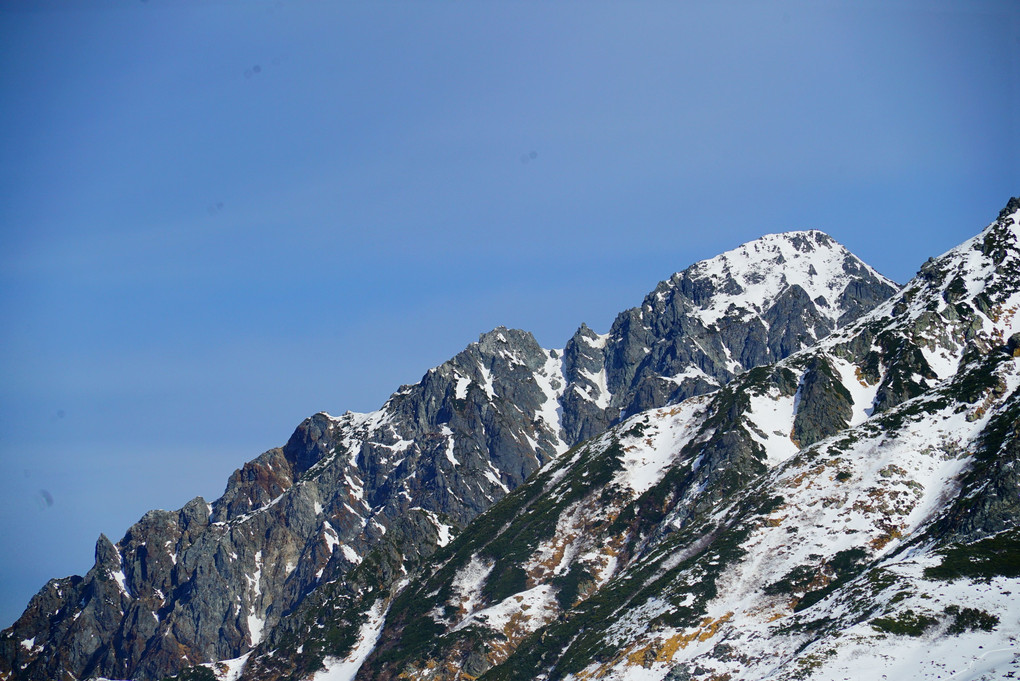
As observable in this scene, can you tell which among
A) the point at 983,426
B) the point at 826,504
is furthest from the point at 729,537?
the point at 983,426

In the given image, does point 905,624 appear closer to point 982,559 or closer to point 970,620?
point 970,620

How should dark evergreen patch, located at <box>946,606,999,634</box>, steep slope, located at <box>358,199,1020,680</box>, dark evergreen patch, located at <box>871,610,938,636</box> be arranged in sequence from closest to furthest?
dark evergreen patch, located at <box>946,606,999,634</box> → dark evergreen patch, located at <box>871,610,938,636</box> → steep slope, located at <box>358,199,1020,680</box>

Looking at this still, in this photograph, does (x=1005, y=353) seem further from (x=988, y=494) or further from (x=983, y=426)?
(x=988, y=494)

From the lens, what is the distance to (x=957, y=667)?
94.7 metres

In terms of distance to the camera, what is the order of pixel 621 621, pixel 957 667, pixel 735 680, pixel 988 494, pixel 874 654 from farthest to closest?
1. pixel 621 621
2. pixel 988 494
3. pixel 735 680
4. pixel 874 654
5. pixel 957 667

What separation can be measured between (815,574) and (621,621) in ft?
99.5

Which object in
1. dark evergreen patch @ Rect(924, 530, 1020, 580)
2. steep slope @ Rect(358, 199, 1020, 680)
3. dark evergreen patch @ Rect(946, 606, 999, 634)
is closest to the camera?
dark evergreen patch @ Rect(946, 606, 999, 634)

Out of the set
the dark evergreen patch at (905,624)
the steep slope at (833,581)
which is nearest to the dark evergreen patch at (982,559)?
the steep slope at (833,581)

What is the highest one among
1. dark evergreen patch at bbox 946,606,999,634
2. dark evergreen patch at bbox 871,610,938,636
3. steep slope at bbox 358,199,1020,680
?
steep slope at bbox 358,199,1020,680

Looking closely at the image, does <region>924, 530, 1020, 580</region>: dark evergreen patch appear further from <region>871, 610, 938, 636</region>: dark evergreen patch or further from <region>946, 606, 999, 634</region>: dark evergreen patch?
<region>871, 610, 938, 636</region>: dark evergreen patch

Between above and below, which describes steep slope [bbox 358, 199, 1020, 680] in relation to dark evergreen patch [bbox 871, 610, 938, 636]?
above

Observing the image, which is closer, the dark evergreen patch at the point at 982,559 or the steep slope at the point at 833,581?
the steep slope at the point at 833,581

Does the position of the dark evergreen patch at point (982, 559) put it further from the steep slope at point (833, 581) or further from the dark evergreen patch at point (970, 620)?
the dark evergreen patch at point (970, 620)

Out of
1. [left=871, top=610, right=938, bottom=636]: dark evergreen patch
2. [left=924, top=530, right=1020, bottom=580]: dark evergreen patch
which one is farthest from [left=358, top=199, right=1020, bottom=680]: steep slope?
[left=924, top=530, right=1020, bottom=580]: dark evergreen patch
